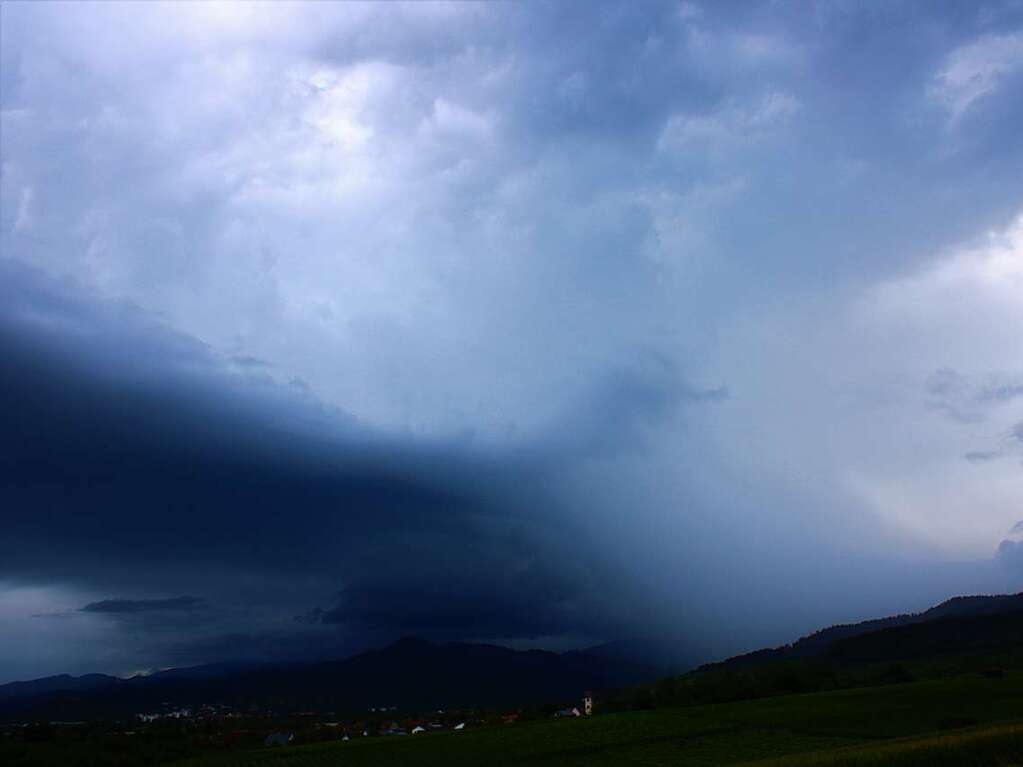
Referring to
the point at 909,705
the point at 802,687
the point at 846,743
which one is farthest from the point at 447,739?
the point at 802,687

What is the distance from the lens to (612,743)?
72438mm

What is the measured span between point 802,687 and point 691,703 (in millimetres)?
20840

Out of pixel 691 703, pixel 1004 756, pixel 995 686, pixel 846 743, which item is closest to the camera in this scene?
pixel 1004 756

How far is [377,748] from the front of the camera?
8356 centimetres

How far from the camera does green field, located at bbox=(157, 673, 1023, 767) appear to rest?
59875mm

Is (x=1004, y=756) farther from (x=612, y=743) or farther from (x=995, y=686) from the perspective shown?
(x=995, y=686)

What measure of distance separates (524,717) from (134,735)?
6329 cm

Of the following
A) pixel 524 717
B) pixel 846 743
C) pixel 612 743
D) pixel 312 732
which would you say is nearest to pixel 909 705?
pixel 846 743

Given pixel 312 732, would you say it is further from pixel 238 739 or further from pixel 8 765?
pixel 8 765

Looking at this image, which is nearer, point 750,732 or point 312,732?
point 750,732

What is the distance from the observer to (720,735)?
7269 cm

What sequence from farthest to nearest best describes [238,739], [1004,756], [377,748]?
1. [238,739]
2. [377,748]
3. [1004,756]

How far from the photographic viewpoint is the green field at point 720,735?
196ft

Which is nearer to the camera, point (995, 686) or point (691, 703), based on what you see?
point (995, 686)
